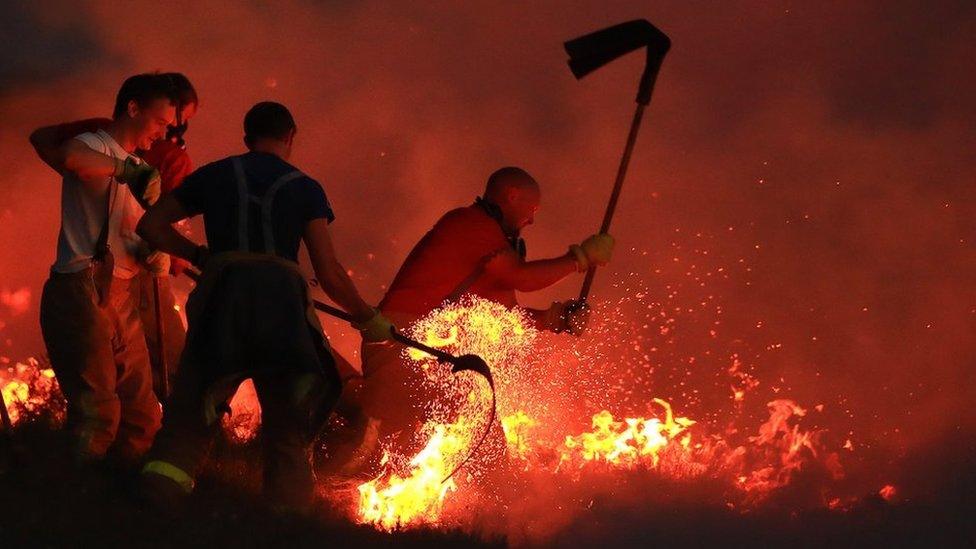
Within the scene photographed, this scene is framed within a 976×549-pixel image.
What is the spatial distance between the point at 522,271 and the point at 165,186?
173 centimetres

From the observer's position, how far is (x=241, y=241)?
679cm

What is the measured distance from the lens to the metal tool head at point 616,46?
8391mm

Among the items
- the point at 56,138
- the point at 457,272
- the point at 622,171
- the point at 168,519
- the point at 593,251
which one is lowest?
the point at 168,519

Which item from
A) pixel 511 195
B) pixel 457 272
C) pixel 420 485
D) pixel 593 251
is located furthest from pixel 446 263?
pixel 420 485

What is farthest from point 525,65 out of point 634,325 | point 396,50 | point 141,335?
point 141,335

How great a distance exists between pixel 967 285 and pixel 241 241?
676 centimetres

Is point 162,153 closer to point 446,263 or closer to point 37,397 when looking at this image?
point 37,397

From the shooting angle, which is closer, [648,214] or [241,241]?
[241,241]

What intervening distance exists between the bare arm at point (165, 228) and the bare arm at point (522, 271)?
6.43 ft

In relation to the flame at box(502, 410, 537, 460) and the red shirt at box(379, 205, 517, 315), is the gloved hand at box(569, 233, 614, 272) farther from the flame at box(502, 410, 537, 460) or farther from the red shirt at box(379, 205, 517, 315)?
the flame at box(502, 410, 537, 460)

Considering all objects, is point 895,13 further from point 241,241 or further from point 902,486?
point 241,241

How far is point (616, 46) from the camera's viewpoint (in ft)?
27.9

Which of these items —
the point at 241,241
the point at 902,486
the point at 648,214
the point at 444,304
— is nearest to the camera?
the point at 241,241

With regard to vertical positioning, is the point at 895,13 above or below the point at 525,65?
above
